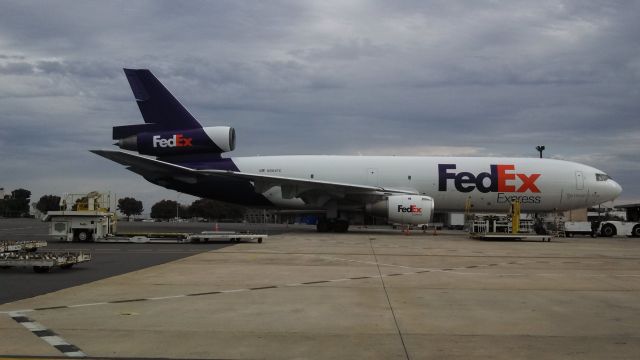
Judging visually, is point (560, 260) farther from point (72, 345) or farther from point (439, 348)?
point (72, 345)

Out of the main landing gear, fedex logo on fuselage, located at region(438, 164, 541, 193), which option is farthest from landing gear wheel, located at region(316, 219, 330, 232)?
fedex logo on fuselage, located at region(438, 164, 541, 193)

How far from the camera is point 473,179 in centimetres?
2814

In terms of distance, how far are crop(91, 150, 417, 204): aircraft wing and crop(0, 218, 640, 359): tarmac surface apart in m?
14.3

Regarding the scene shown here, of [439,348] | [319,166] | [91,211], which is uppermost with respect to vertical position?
[319,166]

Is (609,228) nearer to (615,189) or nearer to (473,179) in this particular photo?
(615,189)

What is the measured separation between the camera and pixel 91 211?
20375 mm

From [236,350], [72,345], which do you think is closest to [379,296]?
[236,350]

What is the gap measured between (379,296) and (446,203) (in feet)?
69.3

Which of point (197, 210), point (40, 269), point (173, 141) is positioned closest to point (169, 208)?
point (197, 210)

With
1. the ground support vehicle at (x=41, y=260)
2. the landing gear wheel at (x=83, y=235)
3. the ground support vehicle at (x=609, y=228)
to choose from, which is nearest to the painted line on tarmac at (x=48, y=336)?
the ground support vehicle at (x=41, y=260)

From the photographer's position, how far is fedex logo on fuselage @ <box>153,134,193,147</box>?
29.5 metres

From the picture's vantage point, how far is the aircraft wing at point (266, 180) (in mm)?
26438

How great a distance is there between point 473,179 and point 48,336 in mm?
24622

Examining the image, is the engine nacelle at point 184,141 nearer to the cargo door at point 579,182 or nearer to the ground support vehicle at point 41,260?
the cargo door at point 579,182
